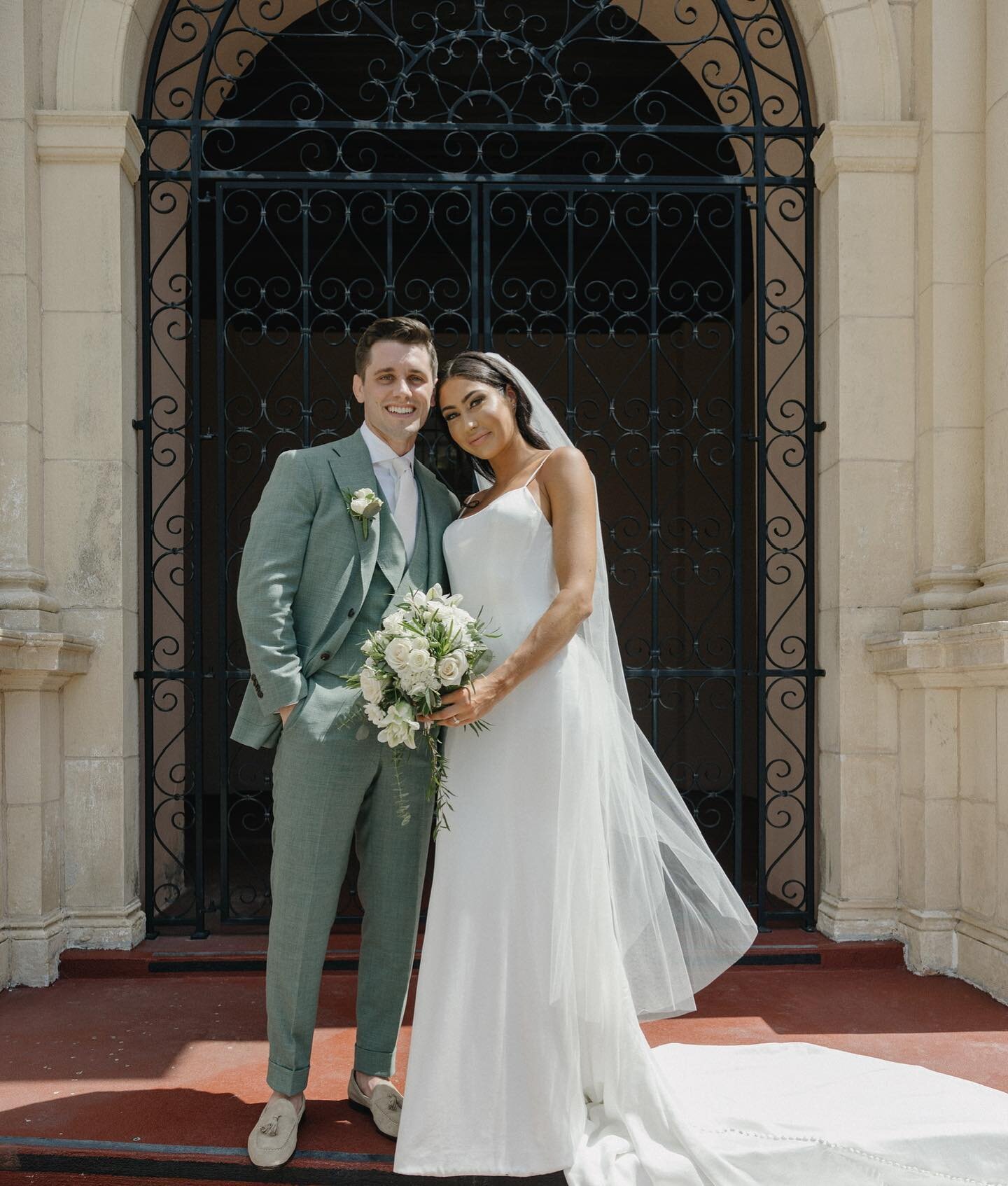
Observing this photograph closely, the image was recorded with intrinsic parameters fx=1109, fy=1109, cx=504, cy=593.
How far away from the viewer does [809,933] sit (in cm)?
511

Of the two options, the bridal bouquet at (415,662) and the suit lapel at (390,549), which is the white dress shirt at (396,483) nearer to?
the suit lapel at (390,549)

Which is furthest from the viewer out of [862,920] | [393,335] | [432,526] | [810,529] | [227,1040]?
[810,529]

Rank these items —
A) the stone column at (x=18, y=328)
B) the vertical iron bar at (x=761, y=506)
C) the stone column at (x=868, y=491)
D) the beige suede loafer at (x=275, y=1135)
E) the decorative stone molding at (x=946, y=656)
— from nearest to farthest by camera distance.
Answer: the beige suede loafer at (x=275, y=1135) < the decorative stone molding at (x=946, y=656) < the stone column at (x=18, y=328) < the stone column at (x=868, y=491) < the vertical iron bar at (x=761, y=506)

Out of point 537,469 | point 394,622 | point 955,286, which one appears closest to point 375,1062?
point 394,622

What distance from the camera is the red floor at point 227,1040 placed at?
3.19m

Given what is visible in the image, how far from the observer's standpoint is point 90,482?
4.92m

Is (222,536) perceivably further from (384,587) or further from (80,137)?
(384,587)

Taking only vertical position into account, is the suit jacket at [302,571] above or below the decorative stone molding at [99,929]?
above

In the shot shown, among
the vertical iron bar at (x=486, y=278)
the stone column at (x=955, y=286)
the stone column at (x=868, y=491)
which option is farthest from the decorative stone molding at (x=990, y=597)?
the vertical iron bar at (x=486, y=278)

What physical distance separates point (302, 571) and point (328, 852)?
0.82 meters

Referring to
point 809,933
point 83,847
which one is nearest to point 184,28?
point 83,847

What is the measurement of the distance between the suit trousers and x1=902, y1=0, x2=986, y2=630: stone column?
272cm

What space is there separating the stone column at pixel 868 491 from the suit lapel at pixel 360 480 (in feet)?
8.41

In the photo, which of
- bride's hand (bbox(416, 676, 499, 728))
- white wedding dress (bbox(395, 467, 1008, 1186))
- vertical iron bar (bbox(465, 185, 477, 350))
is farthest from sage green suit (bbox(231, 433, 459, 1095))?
vertical iron bar (bbox(465, 185, 477, 350))
